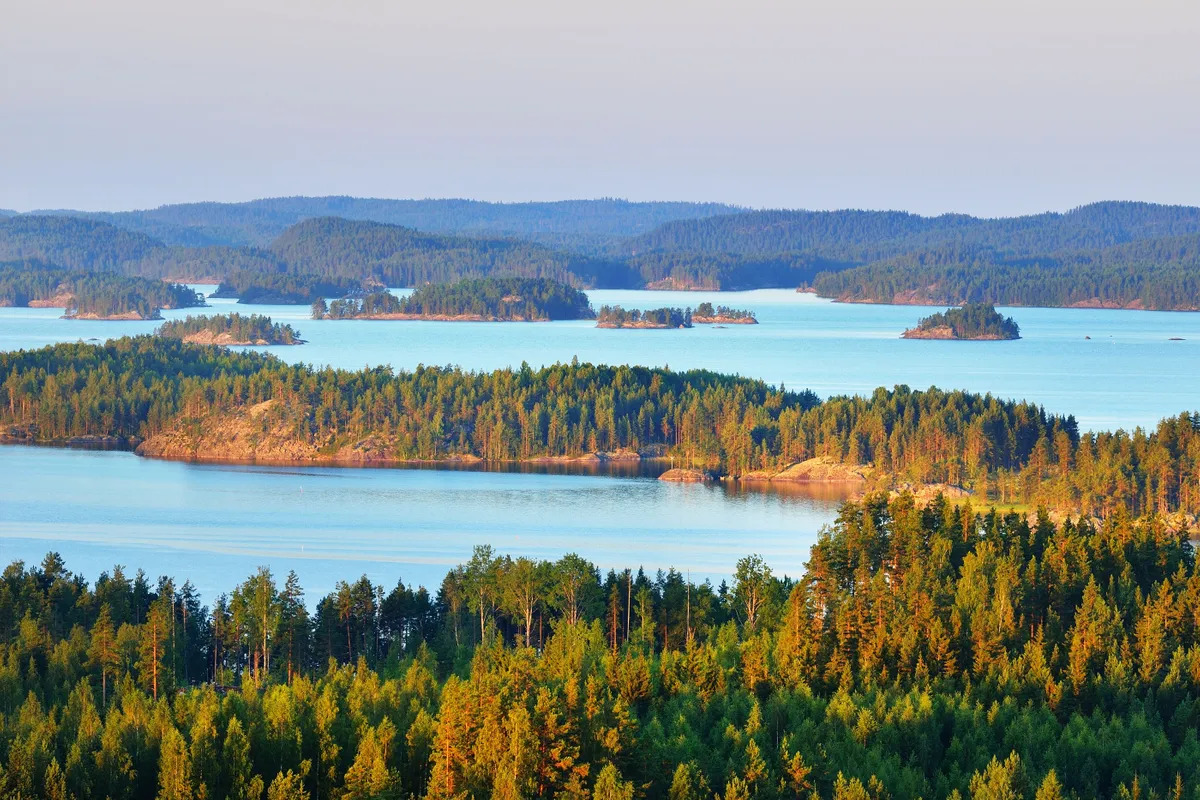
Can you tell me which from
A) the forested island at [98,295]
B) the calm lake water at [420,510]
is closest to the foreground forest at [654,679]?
the calm lake water at [420,510]

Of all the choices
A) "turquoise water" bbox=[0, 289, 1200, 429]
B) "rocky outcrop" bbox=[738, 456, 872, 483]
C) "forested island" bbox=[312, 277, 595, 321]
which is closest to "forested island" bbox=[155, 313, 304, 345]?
"turquoise water" bbox=[0, 289, 1200, 429]

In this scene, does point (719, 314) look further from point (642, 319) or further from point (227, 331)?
point (227, 331)

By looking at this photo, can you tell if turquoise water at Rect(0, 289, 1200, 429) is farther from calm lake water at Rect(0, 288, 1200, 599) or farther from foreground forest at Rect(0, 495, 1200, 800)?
foreground forest at Rect(0, 495, 1200, 800)

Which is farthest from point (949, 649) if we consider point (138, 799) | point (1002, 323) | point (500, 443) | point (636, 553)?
point (1002, 323)

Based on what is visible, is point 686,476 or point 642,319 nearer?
point 686,476

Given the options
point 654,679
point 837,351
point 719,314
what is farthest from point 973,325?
point 654,679

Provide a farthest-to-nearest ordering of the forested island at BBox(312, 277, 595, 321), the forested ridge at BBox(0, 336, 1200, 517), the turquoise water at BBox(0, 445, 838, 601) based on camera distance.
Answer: the forested island at BBox(312, 277, 595, 321) < the forested ridge at BBox(0, 336, 1200, 517) < the turquoise water at BBox(0, 445, 838, 601)
